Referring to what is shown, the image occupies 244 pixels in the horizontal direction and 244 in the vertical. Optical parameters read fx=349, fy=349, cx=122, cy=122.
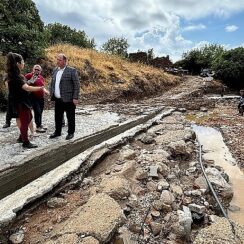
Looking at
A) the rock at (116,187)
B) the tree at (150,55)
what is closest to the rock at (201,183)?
the rock at (116,187)

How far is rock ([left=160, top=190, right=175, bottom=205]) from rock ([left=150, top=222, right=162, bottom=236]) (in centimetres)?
59

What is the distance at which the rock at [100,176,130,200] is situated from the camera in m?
4.87

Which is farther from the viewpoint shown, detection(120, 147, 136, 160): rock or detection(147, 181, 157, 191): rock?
detection(120, 147, 136, 160): rock

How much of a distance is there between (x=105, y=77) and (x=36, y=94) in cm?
1371

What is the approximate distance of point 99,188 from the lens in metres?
5.07

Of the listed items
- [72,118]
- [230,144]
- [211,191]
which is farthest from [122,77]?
[211,191]

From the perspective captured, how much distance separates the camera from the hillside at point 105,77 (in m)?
19.1

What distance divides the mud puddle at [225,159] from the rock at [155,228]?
1556 millimetres

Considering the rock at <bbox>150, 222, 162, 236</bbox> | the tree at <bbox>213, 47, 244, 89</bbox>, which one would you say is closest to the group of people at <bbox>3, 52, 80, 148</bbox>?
the rock at <bbox>150, 222, 162, 236</bbox>

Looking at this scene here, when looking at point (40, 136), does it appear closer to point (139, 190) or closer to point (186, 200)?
point (139, 190)

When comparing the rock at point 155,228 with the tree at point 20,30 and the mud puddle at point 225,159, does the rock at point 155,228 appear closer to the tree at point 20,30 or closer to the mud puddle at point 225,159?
the mud puddle at point 225,159

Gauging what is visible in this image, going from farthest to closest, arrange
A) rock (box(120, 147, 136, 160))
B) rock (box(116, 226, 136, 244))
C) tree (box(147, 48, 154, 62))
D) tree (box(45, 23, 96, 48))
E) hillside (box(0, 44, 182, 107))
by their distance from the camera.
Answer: tree (box(45, 23, 96, 48)) → tree (box(147, 48, 154, 62)) → hillside (box(0, 44, 182, 107)) → rock (box(120, 147, 136, 160)) → rock (box(116, 226, 136, 244))

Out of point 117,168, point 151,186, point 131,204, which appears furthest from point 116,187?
point 117,168

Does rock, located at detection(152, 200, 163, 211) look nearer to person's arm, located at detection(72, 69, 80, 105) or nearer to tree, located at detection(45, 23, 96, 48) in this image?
person's arm, located at detection(72, 69, 80, 105)
